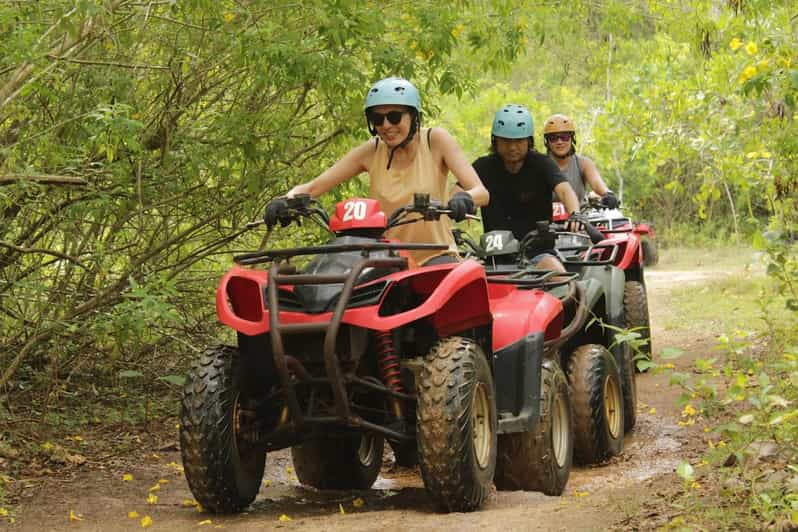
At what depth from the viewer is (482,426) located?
599 cm

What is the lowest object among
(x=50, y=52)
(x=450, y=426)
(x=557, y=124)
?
(x=450, y=426)

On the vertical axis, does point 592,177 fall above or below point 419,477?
above

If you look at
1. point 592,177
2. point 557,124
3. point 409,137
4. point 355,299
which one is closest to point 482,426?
point 355,299

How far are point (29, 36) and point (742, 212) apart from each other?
27975 mm

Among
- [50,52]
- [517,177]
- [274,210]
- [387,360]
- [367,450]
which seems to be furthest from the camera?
[517,177]

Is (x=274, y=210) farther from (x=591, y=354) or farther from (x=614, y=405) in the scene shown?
(x=614, y=405)

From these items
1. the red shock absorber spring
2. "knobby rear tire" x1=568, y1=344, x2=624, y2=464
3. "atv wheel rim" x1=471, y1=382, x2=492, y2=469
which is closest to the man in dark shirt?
"knobby rear tire" x1=568, y1=344, x2=624, y2=464

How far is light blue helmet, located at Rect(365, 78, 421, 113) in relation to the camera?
6.46 m

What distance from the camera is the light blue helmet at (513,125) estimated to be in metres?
8.23

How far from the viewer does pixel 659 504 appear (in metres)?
5.04

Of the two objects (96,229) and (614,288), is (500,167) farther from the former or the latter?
(96,229)

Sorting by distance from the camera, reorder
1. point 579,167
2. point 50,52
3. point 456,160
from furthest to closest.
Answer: point 579,167, point 50,52, point 456,160

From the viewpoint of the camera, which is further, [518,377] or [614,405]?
[614,405]

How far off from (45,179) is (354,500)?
246 cm
